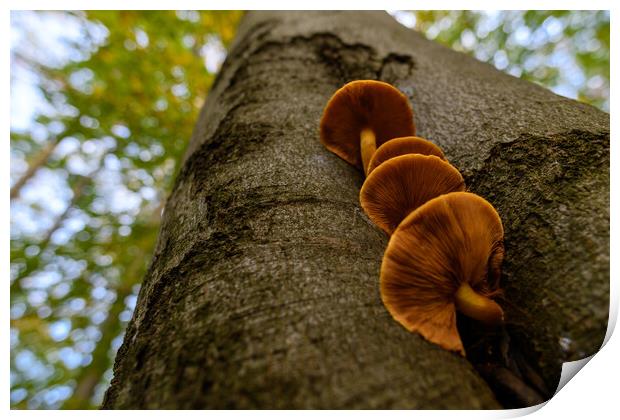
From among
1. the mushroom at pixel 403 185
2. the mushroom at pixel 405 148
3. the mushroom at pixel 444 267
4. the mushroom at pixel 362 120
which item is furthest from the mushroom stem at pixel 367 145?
the mushroom at pixel 444 267

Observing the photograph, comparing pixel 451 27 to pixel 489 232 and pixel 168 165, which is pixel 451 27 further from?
pixel 489 232

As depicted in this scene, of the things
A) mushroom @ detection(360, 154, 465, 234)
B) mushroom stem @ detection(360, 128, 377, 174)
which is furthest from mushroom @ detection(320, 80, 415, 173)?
mushroom @ detection(360, 154, 465, 234)

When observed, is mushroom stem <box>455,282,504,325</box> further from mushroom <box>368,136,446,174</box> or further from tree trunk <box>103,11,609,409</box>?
mushroom <box>368,136,446,174</box>

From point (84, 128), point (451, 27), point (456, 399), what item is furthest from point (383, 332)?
point (451, 27)

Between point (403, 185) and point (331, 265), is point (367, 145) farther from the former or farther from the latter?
point (331, 265)

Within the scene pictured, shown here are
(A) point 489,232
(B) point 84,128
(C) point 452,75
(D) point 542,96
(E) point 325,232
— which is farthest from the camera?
(B) point 84,128

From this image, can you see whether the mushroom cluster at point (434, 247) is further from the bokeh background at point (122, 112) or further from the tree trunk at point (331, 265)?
the bokeh background at point (122, 112)
